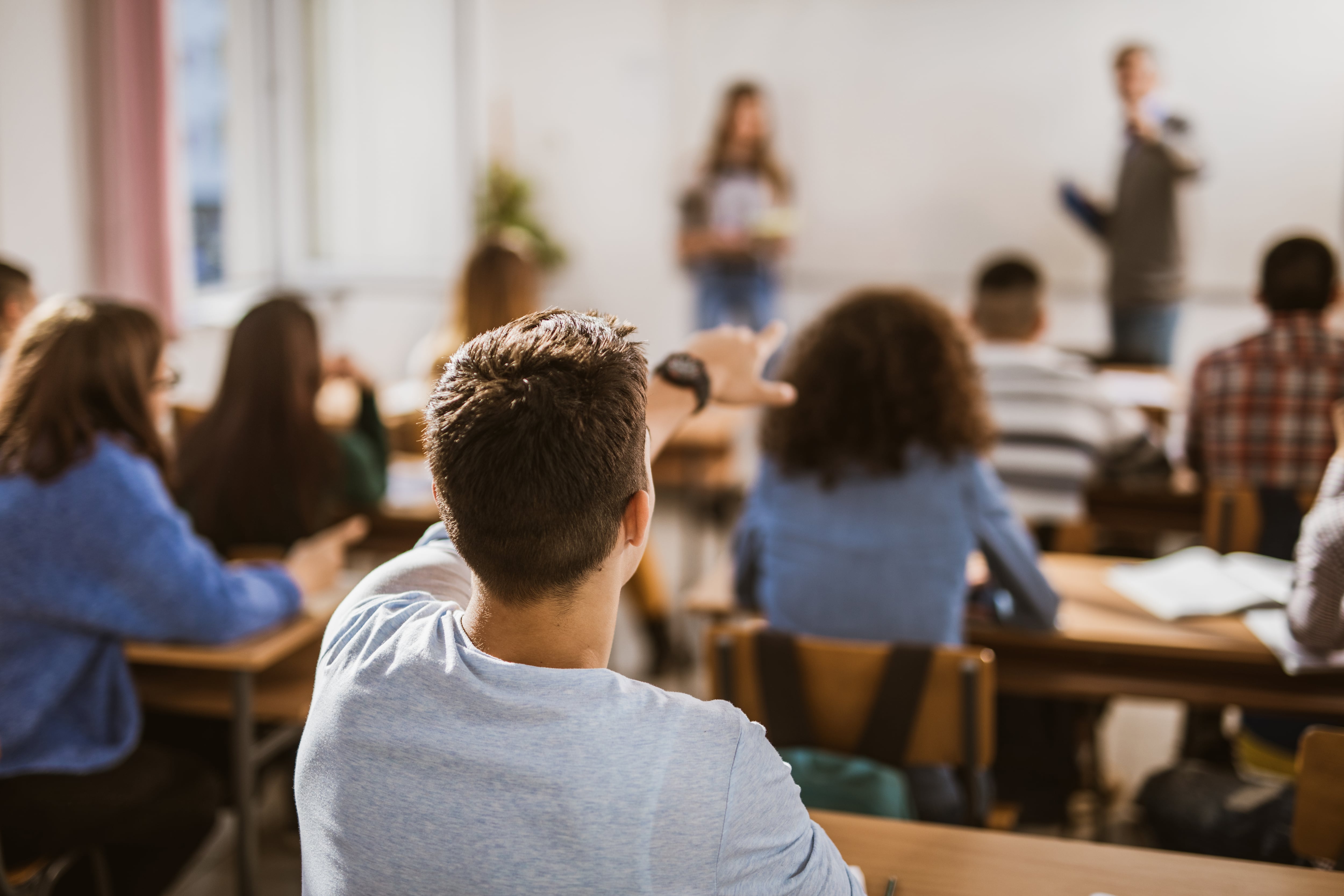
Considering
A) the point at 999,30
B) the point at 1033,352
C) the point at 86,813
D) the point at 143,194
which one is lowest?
the point at 86,813

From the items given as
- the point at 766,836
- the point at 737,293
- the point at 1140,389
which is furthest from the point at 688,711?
the point at 737,293

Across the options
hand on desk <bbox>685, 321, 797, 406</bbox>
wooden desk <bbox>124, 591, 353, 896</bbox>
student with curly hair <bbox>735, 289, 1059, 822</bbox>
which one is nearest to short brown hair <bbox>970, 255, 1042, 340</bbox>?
student with curly hair <bbox>735, 289, 1059, 822</bbox>

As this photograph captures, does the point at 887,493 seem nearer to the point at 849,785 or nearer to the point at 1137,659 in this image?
the point at 849,785

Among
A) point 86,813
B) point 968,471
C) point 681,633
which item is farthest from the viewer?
point 681,633

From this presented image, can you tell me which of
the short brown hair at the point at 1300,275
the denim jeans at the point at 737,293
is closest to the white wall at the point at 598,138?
the denim jeans at the point at 737,293

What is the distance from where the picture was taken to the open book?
2.15m

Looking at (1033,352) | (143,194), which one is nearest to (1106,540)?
(1033,352)

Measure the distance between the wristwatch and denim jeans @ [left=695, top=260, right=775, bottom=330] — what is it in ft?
15.0

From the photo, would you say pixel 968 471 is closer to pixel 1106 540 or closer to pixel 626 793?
pixel 626 793

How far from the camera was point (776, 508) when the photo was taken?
6.76 ft

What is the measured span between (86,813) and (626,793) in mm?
1425

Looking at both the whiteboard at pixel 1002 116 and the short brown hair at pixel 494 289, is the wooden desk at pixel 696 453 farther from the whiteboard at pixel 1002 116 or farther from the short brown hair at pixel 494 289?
the whiteboard at pixel 1002 116

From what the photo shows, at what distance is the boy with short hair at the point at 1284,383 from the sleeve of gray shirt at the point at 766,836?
235 cm

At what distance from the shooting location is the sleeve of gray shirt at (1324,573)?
162 cm
